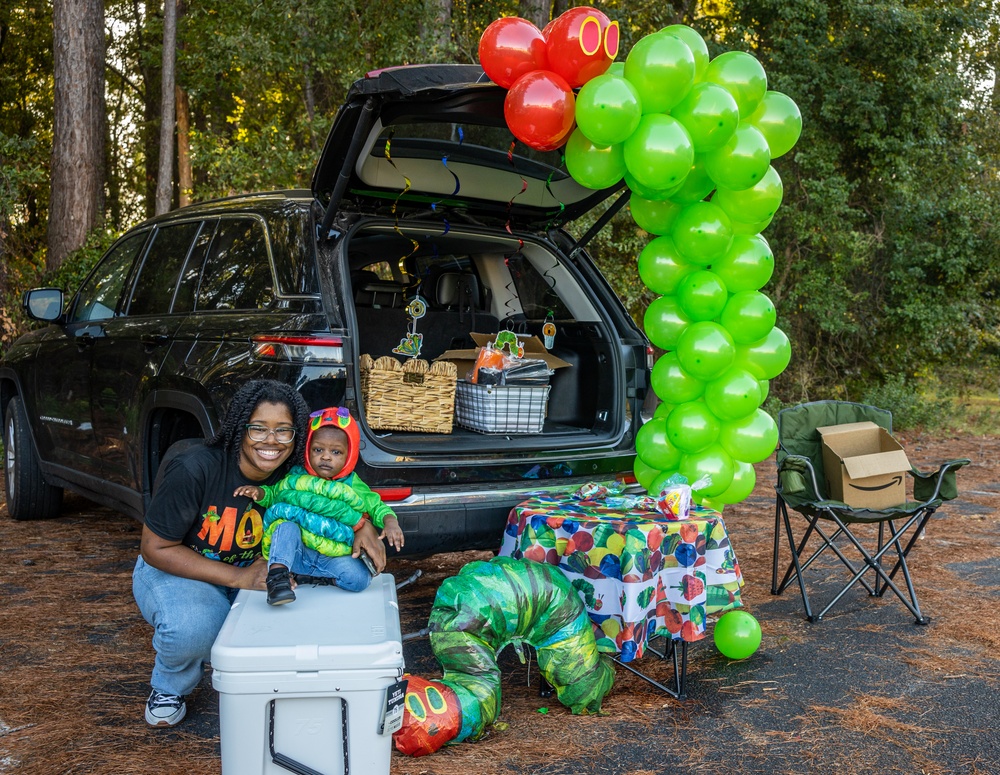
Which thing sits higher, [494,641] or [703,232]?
[703,232]

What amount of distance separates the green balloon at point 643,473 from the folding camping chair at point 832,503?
0.62m

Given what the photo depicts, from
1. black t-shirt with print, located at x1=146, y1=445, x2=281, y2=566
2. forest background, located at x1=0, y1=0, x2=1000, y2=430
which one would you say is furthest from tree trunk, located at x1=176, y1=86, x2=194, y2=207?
black t-shirt with print, located at x1=146, y1=445, x2=281, y2=566

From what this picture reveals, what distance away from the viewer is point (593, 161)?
3346mm

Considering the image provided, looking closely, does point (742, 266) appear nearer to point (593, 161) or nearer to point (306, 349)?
point (593, 161)

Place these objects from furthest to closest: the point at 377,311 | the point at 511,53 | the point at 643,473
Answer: the point at 377,311 → the point at 643,473 → the point at 511,53

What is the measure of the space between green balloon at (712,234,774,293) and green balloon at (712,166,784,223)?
0.13m

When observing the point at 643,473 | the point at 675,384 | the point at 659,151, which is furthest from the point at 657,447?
the point at 659,151

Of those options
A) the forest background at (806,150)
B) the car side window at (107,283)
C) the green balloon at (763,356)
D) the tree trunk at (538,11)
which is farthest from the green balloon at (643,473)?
the tree trunk at (538,11)

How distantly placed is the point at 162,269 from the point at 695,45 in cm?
263

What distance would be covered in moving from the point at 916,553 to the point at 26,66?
1532cm

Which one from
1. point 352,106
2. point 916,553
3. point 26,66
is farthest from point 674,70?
point 26,66

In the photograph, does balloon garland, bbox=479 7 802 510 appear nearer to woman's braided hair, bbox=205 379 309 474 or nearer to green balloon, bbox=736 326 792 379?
green balloon, bbox=736 326 792 379

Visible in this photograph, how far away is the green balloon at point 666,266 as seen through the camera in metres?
3.82

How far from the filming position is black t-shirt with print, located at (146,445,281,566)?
108 inches
